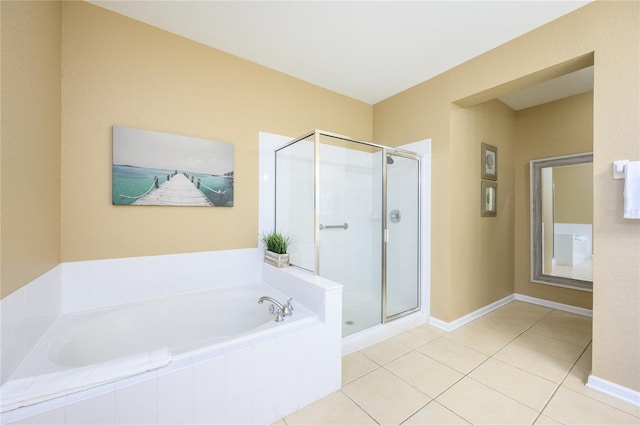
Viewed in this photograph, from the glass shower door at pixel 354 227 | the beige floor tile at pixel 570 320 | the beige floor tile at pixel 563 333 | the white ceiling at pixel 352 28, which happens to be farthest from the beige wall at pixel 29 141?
the beige floor tile at pixel 570 320

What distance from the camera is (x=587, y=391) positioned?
1.64 metres

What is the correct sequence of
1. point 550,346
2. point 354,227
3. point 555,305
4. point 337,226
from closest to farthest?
point 550,346
point 337,226
point 354,227
point 555,305

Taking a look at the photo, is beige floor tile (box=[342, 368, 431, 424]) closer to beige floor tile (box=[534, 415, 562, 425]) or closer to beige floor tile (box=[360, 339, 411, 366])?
beige floor tile (box=[360, 339, 411, 366])

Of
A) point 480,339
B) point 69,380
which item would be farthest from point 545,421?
point 69,380

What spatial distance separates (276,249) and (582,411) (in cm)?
221

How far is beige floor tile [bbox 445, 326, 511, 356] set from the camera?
219cm

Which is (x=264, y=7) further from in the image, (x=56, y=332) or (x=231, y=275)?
(x=56, y=332)

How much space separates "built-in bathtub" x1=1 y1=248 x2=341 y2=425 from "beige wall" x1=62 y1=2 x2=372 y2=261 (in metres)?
0.46

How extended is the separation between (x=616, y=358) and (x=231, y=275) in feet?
8.88

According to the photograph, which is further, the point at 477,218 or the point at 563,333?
the point at 477,218

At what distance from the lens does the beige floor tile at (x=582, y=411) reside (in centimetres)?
141

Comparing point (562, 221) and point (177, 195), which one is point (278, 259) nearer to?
point (177, 195)

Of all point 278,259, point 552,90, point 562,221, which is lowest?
point 278,259

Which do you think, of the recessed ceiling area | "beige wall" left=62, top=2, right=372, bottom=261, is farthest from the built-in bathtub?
the recessed ceiling area
